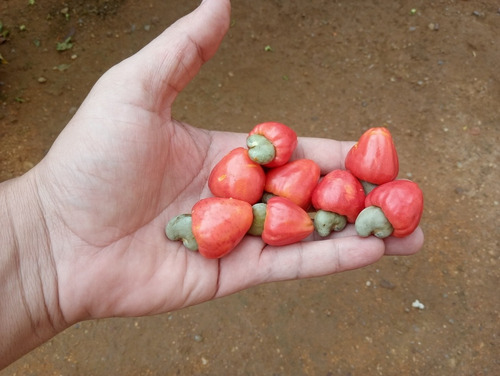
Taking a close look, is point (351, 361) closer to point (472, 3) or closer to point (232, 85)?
point (232, 85)

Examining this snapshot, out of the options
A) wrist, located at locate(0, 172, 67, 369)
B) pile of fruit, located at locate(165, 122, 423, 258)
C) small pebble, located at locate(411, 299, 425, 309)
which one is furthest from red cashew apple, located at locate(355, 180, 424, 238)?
wrist, located at locate(0, 172, 67, 369)

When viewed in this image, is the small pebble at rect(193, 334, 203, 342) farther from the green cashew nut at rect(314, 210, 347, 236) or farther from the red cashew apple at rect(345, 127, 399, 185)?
the red cashew apple at rect(345, 127, 399, 185)

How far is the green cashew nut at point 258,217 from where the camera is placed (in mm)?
1804

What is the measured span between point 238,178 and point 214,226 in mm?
222

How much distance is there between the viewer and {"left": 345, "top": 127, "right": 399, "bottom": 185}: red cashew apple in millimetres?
1851

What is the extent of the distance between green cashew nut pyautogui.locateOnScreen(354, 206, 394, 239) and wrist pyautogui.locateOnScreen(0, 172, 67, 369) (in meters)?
1.06

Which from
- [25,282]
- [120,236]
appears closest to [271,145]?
[120,236]

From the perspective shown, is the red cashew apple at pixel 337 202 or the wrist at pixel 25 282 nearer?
the wrist at pixel 25 282

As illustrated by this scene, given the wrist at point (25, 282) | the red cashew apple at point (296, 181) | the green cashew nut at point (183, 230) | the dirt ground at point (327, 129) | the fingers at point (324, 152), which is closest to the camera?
the wrist at point (25, 282)

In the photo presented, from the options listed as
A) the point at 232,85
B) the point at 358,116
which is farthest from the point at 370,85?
the point at 232,85

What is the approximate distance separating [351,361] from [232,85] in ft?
5.99

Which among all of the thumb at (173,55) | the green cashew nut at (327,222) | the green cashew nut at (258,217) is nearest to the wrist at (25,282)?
the thumb at (173,55)

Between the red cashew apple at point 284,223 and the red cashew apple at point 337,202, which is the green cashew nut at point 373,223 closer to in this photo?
the red cashew apple at point 337,202

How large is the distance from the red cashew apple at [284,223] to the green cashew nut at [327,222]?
0.13 ft
